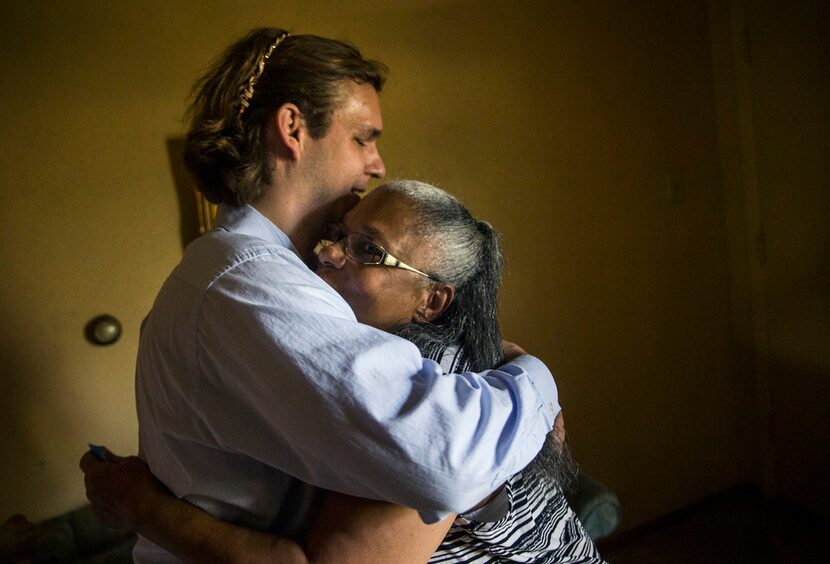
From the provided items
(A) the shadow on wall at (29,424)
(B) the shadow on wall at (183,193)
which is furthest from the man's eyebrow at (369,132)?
(A) the shadow on wall at (29,424)

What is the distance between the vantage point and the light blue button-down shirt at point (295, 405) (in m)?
0.66

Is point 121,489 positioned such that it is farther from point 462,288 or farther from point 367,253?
point 462,288

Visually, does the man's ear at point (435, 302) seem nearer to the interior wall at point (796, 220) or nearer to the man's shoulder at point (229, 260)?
the man's shoulder at point (229, 260)

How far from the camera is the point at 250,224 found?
1.05 m

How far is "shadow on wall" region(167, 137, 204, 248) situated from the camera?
195 centimetres

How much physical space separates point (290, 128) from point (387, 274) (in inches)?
12.9

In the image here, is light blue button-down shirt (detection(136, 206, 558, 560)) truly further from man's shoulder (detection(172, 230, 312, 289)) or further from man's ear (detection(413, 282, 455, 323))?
man's ear (detection(413, 282, 455, 323))

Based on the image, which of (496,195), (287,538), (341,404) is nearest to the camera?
(341,404)

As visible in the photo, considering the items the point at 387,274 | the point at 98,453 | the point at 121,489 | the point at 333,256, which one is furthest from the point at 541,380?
the point at 98,453

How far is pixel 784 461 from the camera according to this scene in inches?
112

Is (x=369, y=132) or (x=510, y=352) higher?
(x=369, y=132)

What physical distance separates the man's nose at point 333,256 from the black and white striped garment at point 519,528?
24 centimetres

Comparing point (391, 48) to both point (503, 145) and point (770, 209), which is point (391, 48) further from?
point (770, 209)

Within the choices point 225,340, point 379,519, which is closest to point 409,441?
point 379,519
